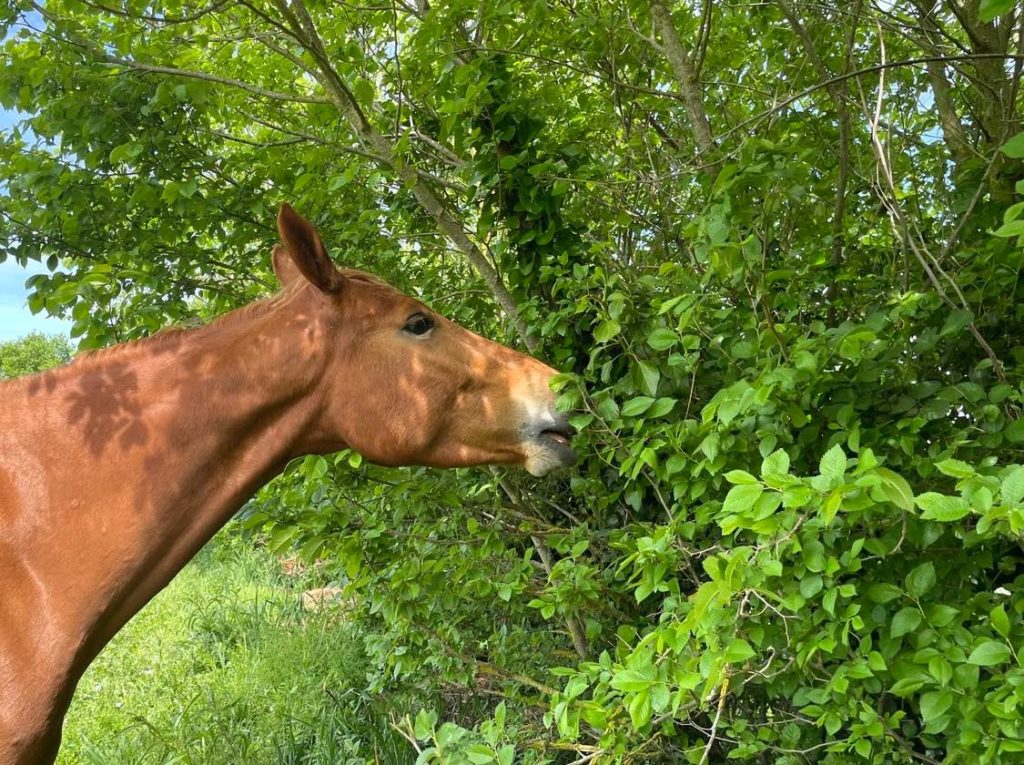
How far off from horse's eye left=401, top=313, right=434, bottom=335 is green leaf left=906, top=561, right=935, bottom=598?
146 centimetres

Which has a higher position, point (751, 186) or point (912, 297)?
point (751, 186)

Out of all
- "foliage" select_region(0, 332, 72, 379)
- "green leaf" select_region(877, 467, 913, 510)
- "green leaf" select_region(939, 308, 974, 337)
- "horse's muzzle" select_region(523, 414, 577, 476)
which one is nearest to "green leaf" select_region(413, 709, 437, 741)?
"horse's muzzle" select_region(523, 414, 577, 476)

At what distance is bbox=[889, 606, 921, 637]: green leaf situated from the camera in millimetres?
1488

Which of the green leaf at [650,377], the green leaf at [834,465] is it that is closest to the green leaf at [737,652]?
the green leaf at [834,465]

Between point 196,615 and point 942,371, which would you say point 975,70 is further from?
point 196,615

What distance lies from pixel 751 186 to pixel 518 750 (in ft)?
7.70

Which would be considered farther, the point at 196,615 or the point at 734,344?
the point at 196,615

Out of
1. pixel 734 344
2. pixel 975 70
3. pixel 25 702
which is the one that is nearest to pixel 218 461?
pixel 25 702

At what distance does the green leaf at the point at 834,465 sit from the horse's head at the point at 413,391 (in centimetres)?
96

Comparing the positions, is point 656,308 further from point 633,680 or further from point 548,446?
point 633,680

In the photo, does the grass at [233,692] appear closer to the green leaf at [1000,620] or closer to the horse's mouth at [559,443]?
the horse's mouth at [559,443]

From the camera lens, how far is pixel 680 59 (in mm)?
3043

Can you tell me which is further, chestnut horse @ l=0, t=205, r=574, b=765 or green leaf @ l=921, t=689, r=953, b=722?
chestnut horse @ l=0, t=205, r=574, b=765

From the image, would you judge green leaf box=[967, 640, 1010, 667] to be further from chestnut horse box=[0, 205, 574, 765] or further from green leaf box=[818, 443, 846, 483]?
chestnut horse box=[0, 205, 574, 765]
